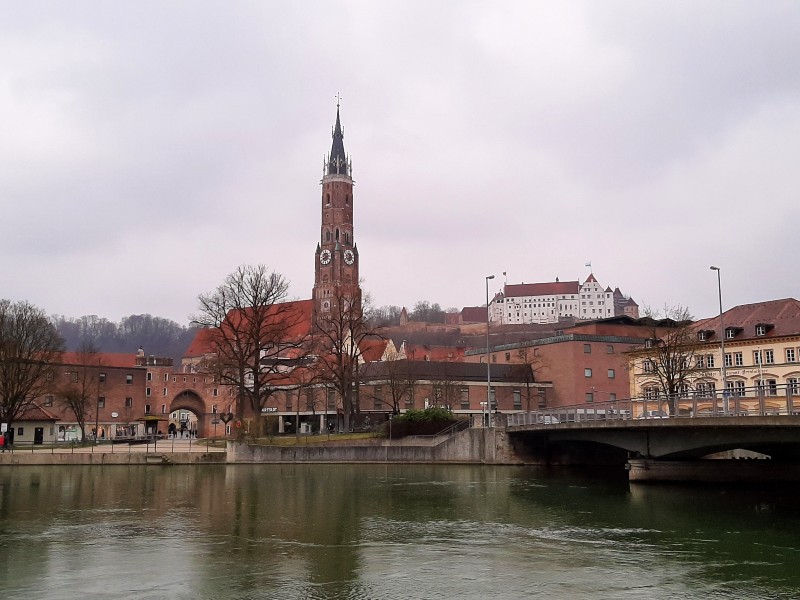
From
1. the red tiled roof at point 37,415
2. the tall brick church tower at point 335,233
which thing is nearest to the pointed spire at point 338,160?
the tall brick church tower at point 335,233

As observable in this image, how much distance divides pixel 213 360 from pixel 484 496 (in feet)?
105

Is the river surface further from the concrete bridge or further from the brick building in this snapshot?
the brick building

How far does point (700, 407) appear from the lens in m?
37.6

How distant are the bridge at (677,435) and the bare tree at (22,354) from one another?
128ft

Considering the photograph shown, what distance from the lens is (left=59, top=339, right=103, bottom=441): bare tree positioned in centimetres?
7881

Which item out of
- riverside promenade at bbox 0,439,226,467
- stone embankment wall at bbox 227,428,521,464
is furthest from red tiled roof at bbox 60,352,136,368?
stone embankment wall at bbox 227,428,521,464

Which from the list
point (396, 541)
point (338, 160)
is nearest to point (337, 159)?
point (338, 160)

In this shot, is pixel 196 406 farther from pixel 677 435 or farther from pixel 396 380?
pixel 677 435

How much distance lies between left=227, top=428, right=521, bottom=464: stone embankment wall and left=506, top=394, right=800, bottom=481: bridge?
1.39 m

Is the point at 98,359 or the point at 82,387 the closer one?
the point at 82,387

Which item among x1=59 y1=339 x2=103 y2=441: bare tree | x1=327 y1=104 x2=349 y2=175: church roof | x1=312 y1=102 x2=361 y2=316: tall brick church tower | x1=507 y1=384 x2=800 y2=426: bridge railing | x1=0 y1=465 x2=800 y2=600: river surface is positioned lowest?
x1=0 y1=465 x2=800 y2=600: river surface

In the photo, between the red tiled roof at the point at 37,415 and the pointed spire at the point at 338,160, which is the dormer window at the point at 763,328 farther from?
the pointed spire at the point at 338,160

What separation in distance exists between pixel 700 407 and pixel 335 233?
124381 mm

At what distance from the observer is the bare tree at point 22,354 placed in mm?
65875
